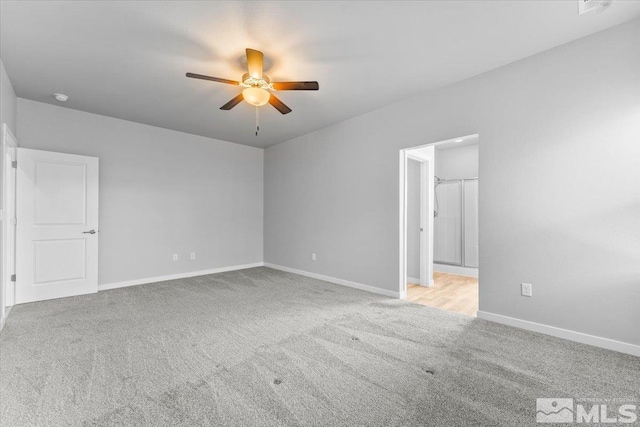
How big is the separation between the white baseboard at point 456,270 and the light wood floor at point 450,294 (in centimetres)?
19

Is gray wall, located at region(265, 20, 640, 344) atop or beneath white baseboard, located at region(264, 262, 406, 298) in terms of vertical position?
atop

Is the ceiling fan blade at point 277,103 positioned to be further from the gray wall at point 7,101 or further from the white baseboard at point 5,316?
the white baseboard at point 5,316

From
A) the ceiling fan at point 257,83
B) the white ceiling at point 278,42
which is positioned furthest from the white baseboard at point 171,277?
the ceiling fan at point 257,83

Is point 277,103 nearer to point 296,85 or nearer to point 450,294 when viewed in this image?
point 296,85

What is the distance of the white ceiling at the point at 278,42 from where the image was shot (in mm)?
2162

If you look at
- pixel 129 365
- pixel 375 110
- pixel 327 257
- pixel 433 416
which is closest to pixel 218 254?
pixel 327 257

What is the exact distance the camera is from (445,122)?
135 inches

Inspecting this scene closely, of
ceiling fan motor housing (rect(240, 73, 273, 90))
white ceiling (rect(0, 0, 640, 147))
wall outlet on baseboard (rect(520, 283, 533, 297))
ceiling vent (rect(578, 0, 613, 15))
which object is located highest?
white ceiling (rect(0, 0, 640, 147))

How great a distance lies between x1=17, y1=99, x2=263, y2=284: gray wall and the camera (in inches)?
167

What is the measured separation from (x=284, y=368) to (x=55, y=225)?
4.05m

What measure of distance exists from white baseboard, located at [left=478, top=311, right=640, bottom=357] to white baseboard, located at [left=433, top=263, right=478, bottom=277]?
265cm

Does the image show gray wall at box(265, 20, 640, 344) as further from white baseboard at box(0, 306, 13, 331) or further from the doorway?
white baseboard at box(0, 306, 13, 331)

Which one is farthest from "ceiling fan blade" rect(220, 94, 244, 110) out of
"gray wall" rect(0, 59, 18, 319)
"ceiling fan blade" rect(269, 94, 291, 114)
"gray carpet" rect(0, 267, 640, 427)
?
"gray carpet" rect(0, 267, 640, 427)

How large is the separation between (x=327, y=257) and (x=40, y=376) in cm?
369
